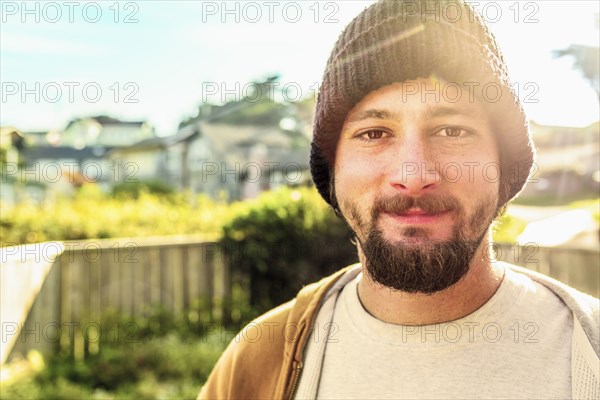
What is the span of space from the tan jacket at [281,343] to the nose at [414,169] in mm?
483

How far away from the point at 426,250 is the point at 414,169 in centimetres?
21

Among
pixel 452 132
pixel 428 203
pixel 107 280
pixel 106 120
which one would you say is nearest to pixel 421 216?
pixel 428 203

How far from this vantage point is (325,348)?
164 centimetres

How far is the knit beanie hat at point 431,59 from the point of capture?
1.52 meters

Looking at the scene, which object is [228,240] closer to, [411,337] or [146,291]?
[146,291]

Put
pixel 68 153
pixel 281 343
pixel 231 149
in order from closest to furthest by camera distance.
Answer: pixel 281 343 < pixel 231 149 < pixel 68 153

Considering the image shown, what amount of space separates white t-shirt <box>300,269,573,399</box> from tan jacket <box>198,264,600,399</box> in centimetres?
5

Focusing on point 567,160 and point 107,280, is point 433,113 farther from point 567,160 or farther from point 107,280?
point 567,160

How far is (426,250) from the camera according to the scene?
1454 millimetres

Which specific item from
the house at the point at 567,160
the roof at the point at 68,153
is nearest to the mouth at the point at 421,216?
the house at the point at 567,160

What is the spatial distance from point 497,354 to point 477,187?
1.39 feet

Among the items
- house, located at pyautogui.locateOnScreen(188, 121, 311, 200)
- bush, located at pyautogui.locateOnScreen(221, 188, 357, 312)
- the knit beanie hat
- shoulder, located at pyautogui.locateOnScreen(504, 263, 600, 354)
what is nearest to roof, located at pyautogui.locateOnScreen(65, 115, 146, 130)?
house, located at pyautogui.locateOnScreen(188, 121, 311, 200)

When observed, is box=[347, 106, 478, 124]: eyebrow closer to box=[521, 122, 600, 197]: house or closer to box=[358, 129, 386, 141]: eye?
box=[358, 129, 386, 141]: eye

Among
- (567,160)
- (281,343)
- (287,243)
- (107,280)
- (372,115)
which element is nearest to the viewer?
(372,115)
